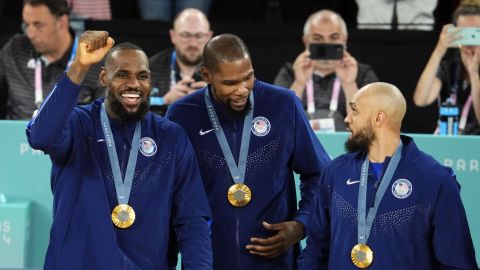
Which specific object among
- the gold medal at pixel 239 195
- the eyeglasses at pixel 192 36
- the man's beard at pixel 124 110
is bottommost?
the gold medal at pixel 239 195

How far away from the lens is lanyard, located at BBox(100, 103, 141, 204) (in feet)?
15.0

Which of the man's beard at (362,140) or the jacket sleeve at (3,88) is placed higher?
the man's beard at (362,140)

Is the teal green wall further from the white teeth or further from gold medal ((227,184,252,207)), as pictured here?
the white teeth

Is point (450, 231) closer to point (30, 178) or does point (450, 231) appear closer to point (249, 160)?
point (249, 160)


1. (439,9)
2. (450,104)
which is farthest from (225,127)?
(439,9)

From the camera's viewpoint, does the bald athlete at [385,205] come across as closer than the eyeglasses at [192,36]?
Yes

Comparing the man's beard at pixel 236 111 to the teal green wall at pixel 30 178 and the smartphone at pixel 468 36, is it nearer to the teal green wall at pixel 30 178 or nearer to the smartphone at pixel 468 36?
the teal green wall at pixel 30 178

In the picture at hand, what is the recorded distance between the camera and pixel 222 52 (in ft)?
16.0

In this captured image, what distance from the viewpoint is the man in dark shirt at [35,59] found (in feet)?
25.0

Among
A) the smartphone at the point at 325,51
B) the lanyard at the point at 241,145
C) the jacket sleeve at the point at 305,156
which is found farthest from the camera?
the smartphone at the point at 325,51

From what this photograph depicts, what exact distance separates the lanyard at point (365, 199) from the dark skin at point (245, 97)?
1.53ft

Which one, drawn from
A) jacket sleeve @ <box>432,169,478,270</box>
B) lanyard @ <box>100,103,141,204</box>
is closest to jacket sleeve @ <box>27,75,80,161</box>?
lanyard @ <box>100,103,141,204</box>

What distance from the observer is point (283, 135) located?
5055 millimetres

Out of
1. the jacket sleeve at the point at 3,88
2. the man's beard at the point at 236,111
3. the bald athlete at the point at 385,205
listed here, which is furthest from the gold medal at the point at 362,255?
the jacket sleeve at the point at 3,88
